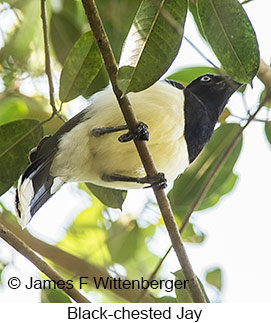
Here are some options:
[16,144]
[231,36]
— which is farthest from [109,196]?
[231,36]

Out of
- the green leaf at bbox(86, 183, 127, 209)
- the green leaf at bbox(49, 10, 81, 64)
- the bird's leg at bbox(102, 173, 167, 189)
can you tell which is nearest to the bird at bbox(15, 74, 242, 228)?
the bird's leg at bbox(102, 173, 167, 189)

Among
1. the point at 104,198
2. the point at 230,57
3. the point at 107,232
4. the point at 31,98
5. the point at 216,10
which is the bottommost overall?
the point at 107,232

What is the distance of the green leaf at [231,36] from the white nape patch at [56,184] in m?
0.89

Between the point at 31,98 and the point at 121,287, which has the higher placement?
the point at 31,98

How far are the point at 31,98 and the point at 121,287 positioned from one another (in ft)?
3.48

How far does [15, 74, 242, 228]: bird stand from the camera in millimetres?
2102

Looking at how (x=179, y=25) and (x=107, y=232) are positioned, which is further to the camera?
(x=107, y=232)

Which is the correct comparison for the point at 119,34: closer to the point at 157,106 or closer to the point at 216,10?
the point at 157,106

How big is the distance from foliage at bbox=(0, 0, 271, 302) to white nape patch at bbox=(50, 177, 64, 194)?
14 centimetres

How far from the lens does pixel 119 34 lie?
2.16 meters

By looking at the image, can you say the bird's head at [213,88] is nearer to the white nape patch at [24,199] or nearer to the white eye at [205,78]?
the white eye at [205,78]

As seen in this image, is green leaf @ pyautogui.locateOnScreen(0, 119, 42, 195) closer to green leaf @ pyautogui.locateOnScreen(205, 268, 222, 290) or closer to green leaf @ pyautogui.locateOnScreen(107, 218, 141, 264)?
green leaf @ pyautogui.locateOnScreen(107, 218, 141, 264)

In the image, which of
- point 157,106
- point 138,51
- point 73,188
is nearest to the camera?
point 138,51

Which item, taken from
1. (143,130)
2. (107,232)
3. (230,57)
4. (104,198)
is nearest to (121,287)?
(104,198)
